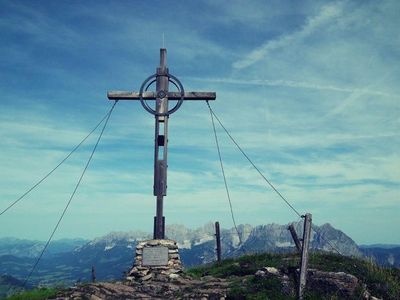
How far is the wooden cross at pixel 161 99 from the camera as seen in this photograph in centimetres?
2069

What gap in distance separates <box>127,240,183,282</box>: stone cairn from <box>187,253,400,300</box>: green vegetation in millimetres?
1434

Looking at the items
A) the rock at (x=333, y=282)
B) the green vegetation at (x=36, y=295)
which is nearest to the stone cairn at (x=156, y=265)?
the green vegetation at (x=36, y=295)

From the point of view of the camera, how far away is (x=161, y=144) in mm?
21406

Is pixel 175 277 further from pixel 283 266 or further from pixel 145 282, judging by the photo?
pixel 283 266

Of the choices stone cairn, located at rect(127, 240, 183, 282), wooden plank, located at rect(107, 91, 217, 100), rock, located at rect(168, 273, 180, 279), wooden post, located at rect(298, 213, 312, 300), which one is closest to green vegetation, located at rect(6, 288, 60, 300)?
stone cairn, located at rect(127, 240, 183, 282)

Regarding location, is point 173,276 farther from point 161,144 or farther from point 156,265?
point 161,144

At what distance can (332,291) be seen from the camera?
50.8ft

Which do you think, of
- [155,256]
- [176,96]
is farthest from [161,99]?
[155,256]

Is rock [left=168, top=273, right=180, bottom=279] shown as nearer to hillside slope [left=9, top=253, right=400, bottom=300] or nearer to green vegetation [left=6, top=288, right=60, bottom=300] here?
hillside slope [left=9, top=253, right=400, bottom=300]

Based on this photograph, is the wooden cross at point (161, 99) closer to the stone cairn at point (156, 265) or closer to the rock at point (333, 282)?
the stone cairn at point (156, 265)

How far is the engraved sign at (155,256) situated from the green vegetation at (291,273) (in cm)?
196

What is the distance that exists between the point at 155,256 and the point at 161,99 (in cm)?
810

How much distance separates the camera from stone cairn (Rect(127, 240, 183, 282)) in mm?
18828

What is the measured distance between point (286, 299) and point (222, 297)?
2.39 m
